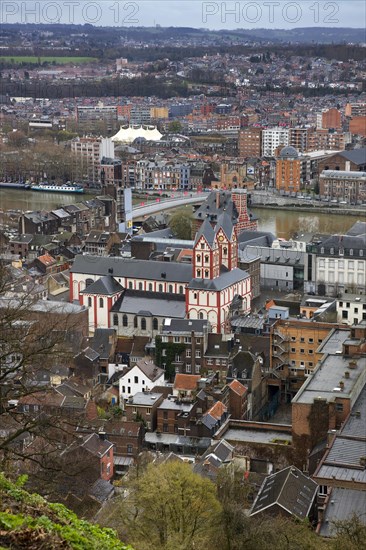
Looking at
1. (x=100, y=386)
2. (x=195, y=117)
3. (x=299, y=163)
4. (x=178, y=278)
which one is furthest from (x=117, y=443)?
(x=195, y=117)

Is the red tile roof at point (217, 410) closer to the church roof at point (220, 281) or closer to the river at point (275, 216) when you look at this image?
the church roof at point (220, 281)

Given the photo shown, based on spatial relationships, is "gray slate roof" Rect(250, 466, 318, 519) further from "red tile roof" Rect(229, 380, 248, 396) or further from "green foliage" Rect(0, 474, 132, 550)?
"green foliage" Rect(0, 474, 132, 550)

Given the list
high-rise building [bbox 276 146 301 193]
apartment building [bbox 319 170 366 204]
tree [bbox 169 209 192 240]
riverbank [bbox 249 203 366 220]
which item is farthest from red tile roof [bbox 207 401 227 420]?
high-rise building [bbox 276 146 301 193]

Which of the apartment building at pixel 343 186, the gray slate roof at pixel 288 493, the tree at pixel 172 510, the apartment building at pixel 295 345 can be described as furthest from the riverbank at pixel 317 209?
the tree at pixel 172 510

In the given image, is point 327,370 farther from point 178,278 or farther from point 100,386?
point 178,278

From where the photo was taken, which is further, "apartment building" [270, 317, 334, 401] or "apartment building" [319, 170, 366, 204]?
"apartment building" [319, 170, 366, 204]

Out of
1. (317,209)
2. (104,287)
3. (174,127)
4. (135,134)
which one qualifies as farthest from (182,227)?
(174,127)
